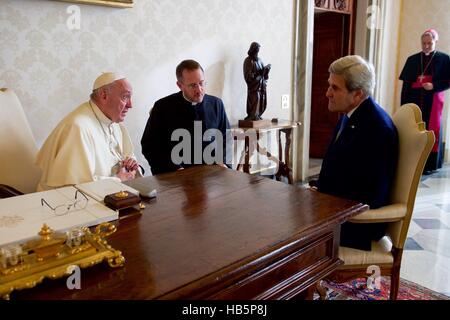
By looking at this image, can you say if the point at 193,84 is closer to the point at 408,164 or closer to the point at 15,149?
the point at 15,149

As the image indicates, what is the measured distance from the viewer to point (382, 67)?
581 centimetres

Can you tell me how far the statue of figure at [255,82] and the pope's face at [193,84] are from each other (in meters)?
1.03

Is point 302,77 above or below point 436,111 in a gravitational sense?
above

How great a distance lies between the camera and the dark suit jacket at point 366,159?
6.11 feet

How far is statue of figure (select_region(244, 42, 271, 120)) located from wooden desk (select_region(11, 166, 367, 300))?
2234 mm

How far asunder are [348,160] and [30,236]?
56.2 inches

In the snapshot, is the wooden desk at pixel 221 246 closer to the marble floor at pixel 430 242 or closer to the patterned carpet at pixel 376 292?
the patterned carpet at pixel 376 292

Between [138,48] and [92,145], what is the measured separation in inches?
50.8

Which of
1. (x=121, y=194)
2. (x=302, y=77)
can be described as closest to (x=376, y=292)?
(x=121, y=194)

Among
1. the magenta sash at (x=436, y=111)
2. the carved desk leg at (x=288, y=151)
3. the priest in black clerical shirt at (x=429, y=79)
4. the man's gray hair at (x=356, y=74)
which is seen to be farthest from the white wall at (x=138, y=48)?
the magenta sash at (x=436, y=111)

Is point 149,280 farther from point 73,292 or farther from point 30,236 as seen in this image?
point 30,236

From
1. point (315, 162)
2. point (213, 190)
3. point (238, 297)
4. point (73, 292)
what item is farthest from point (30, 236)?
point (315, 162)

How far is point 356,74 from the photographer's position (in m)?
2.00
